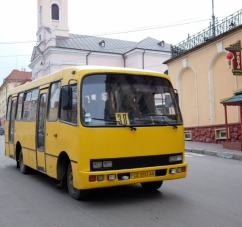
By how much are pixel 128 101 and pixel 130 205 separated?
1.88 meters

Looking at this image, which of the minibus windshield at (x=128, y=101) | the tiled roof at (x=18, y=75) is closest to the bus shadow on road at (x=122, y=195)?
the minibus windshield at (x=128, y=101)

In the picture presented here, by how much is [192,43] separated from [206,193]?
1460 centimetres

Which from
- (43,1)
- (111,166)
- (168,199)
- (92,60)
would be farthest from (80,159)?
(43,1)

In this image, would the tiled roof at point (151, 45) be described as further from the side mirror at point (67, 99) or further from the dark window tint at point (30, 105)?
the side mirror at point (67, 99)

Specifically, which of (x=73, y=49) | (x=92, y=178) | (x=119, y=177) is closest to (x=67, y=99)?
(x=92, y=178)

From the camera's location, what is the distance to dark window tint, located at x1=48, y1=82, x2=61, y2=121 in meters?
6.95

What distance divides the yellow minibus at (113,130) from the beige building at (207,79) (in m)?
10.5

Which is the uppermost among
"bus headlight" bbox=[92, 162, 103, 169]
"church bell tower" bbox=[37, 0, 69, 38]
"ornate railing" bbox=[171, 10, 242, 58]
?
"church bell tower" bbox=[37, 0, 69, 38]

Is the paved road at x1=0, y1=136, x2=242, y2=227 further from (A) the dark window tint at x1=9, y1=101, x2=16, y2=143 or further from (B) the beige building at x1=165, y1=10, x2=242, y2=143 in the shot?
(B) the beige building at x1=165, y1=10, x2=242, y2=143

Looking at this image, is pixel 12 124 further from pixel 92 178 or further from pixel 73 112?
pixel 92 178

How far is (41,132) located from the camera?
7875 millimetres

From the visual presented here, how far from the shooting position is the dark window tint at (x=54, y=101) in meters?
6.95

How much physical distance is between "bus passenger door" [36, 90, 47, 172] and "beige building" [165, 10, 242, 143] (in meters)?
10.7

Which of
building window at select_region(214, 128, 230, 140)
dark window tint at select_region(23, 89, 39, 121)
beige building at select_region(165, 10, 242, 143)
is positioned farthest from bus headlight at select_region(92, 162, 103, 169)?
building window at select_region(214, 128, 230, 140)
